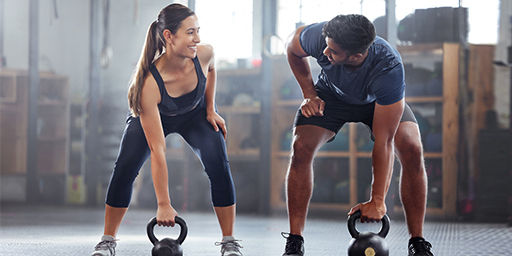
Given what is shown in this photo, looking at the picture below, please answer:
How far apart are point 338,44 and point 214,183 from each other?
0.85 meters

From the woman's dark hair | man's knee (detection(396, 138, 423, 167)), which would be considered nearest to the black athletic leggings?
the woman's dark hair

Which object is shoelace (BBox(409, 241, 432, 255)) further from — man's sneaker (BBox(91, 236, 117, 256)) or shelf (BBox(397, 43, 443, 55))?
shelf (BBox(397, 43, 443, 55))

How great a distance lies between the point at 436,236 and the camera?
4.13 meters

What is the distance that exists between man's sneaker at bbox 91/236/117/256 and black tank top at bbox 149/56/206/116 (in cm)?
60

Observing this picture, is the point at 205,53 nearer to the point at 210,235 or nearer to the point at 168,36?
the point at 168,36

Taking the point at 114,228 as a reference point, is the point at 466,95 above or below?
above

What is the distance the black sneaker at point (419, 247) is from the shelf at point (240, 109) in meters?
3.71

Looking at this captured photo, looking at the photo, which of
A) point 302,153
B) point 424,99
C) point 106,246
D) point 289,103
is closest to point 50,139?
point 289,103

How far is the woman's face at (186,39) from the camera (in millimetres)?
2615

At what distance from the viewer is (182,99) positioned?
8.91 ft

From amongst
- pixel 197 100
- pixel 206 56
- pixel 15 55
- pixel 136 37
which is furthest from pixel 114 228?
pixel 15 55

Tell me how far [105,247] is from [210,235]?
1.56 meters

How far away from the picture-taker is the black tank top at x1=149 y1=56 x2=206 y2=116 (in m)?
2.65

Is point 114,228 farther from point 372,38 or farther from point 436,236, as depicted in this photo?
point 436,236
